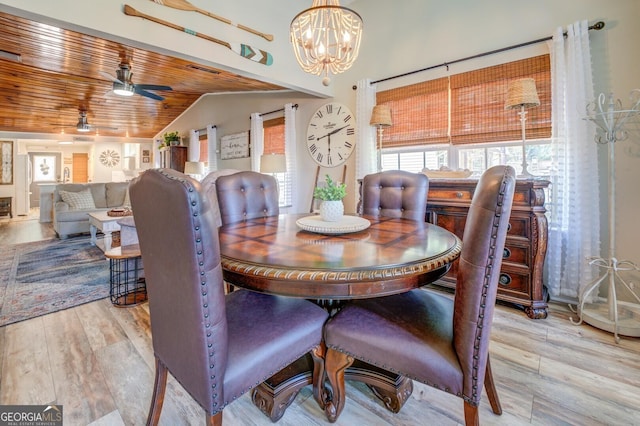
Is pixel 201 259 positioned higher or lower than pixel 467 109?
lower

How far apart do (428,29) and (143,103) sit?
5.57 metres

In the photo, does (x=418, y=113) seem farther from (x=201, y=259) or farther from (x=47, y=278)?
(x=47, y=278)

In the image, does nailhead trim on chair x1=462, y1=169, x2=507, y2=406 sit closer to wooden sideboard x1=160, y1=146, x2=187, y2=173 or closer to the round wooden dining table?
the round wooden dining table

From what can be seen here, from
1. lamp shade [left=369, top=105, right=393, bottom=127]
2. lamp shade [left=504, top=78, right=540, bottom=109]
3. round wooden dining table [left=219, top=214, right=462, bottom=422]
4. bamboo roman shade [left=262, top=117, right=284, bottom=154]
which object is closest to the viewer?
round wooden dining table [left=219, top=214, right=462, bottom=422]

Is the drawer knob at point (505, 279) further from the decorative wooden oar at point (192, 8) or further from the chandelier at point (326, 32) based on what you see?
the decorative wooden oar at point (192, 8)

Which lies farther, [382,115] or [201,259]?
[382,115]

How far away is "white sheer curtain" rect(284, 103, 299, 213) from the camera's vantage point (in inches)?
184

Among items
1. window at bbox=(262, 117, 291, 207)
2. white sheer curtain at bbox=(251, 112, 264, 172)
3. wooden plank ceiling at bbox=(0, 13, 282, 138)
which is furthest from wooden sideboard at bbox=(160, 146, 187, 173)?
window at bbox=(262, 117, 291, 207)

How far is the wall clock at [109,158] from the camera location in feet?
35.7

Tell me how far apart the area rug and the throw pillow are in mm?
869

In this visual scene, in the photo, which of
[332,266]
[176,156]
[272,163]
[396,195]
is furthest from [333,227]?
[176,156]

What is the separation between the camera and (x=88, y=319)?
2371mm

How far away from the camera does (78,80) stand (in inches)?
179

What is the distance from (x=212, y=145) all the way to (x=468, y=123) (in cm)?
509
